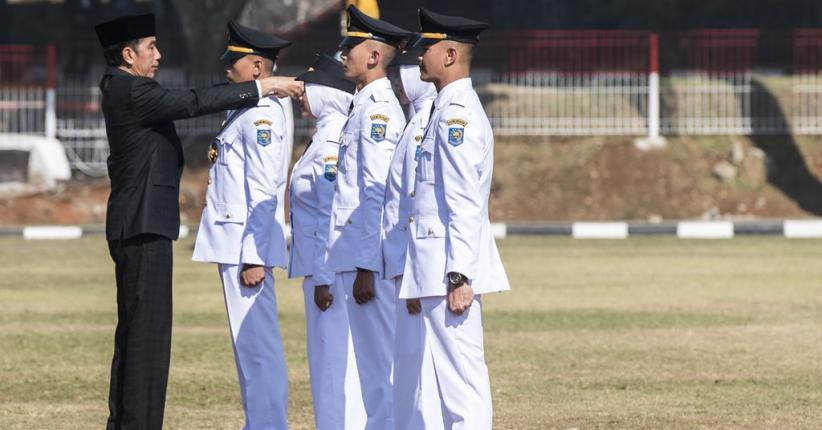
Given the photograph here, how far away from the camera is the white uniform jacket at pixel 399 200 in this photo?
26.2 ft

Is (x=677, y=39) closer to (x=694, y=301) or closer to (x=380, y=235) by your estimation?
(x=694, y=301)

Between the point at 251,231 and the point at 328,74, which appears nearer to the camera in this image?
the point at 251,231

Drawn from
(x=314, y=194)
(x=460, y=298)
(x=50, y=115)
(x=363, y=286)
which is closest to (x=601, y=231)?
(x=50, y=115)

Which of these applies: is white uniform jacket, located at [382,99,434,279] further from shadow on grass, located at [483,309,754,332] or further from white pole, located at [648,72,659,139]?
white pole, located at [648,72,659,139]

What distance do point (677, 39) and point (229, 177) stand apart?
994 inches

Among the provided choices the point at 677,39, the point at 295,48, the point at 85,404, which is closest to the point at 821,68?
the point at 677,39

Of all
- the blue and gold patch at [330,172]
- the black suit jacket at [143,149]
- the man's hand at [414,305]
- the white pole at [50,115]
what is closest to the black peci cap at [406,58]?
the blue and gold patch at [330,172]

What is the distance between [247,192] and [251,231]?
0.21 metres

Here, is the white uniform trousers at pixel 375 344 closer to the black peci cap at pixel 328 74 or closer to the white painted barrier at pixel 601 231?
the black peci cap at pixel 328 74

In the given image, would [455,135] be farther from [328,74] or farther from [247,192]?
[328,74]

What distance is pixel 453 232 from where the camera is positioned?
24.5 ft

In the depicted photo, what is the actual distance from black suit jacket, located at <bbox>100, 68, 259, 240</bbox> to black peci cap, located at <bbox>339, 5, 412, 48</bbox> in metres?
0.81

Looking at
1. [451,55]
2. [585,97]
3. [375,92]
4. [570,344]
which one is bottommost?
[570,344]

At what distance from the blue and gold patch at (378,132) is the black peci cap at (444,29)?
896mm
